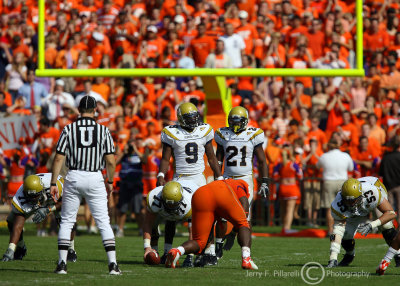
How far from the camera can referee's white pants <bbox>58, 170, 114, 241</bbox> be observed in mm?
8148

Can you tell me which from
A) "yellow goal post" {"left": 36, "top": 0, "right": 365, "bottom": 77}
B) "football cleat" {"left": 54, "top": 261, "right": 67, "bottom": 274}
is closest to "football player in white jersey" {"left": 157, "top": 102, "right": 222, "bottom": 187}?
"football cleat" {"left": 54, "top": 261, "right": 67, "bottom": 274}

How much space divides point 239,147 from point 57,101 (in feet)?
23.7

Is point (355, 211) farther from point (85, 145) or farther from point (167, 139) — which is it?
point (85, 145)

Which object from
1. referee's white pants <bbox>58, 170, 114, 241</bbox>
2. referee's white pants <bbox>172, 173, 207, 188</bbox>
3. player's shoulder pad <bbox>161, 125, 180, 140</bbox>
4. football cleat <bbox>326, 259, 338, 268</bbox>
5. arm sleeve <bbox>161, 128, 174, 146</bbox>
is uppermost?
player's shoulder pad <bbox>161, 125, 180, 140</bbox>

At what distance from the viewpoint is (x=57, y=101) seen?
16.8 metres

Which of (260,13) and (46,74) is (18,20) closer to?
(260,13)

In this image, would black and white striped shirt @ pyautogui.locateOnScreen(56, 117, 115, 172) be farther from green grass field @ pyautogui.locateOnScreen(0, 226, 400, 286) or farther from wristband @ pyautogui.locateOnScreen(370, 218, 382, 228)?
wristband @ pyautogui.locateOnScreen(370, 218, 382, 228)

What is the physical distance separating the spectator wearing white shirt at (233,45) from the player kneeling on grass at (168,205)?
626cm

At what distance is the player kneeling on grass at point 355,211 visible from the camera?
29.4ft

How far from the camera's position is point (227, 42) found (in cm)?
1579

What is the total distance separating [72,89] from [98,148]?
31.0 ft

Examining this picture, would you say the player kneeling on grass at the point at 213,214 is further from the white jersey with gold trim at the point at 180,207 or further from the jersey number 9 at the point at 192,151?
the jersey number 9 at the point at 192,151

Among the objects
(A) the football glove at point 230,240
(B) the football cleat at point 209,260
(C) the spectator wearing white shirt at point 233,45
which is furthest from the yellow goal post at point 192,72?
(B) the football cleat at point 209,260

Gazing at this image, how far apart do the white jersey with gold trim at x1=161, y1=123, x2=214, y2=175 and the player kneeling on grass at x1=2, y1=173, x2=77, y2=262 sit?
1.33 m
